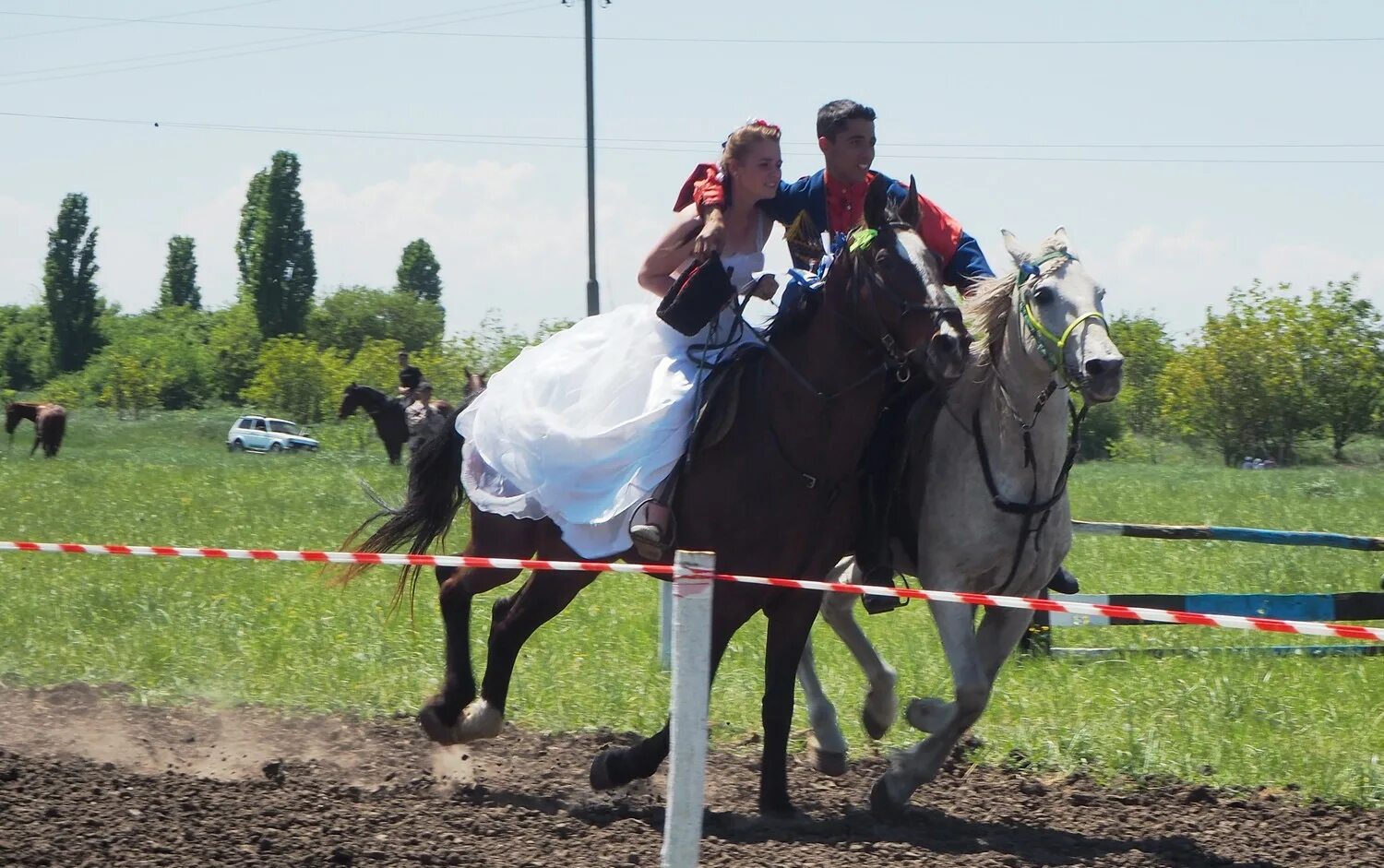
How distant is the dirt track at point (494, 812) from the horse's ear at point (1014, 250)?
6.99ft

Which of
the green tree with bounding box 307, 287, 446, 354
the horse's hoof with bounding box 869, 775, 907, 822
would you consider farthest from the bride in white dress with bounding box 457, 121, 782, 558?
the green tree with bounding box 307, 287, 446, 354

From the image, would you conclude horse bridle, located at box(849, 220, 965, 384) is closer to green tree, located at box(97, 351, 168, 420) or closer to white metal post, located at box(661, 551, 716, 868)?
white metal post, located at box(661, 551, 716, 868)

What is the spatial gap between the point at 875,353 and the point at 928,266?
39 cm

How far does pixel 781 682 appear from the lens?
226 inches

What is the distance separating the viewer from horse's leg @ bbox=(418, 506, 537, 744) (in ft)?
21.0

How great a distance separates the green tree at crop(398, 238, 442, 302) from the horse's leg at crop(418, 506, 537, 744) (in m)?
111

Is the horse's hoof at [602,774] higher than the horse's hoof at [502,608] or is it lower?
lower

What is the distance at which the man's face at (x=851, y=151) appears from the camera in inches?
238

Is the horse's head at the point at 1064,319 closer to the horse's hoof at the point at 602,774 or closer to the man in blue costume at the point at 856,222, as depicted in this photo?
the man in blue costume at the point at 856,222

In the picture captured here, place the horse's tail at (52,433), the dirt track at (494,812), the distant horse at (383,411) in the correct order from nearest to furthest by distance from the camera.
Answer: the dirt track at (494,812) → the distant horse at (383,411) → the horse's tail at (52,433)

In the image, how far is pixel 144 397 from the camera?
60.7 metres

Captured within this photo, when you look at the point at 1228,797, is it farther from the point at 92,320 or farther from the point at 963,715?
the point at 92,320

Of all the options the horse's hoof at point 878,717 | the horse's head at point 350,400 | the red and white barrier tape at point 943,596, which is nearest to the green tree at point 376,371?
the horse's head at point 350,400

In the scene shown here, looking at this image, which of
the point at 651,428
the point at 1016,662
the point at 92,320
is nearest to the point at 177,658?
the point at 651,428
